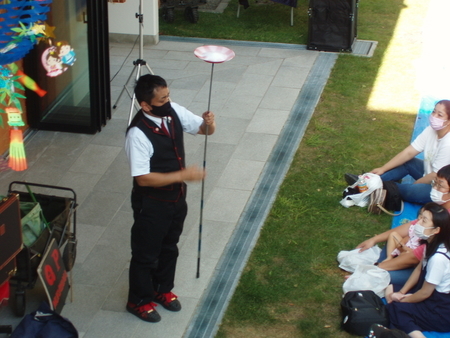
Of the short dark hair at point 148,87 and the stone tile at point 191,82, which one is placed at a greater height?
the short dark hair at point 148,87

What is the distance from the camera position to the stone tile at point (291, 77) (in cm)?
989

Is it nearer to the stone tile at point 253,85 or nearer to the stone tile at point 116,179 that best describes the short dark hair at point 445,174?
the stone tile at point 116,179

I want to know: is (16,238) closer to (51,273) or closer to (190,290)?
Answer: (51,273)

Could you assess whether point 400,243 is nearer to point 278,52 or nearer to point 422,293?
point 422,293

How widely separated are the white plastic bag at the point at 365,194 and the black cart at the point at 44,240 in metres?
2.95

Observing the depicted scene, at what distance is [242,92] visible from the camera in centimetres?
959

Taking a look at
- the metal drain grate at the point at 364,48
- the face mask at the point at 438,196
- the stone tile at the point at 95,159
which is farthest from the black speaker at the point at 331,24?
the face mask at the point at 438,196

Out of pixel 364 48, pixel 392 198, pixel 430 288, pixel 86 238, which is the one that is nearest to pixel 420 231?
pixel 430 288

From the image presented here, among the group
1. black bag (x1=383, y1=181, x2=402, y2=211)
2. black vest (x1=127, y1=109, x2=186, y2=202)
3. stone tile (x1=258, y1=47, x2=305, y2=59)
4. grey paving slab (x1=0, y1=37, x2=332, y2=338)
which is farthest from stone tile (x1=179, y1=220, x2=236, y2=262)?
stone tile (x1=258, y1=47, x2=305, y2=59)

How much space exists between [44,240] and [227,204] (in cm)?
234

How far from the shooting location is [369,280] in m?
5.55

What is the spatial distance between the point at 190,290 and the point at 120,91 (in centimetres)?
461

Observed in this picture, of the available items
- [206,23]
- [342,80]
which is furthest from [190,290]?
[206,23]

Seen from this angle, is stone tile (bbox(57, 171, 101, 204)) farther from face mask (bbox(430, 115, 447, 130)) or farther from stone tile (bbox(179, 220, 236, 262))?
face mask (bbox(430, 115, 447, 130))
